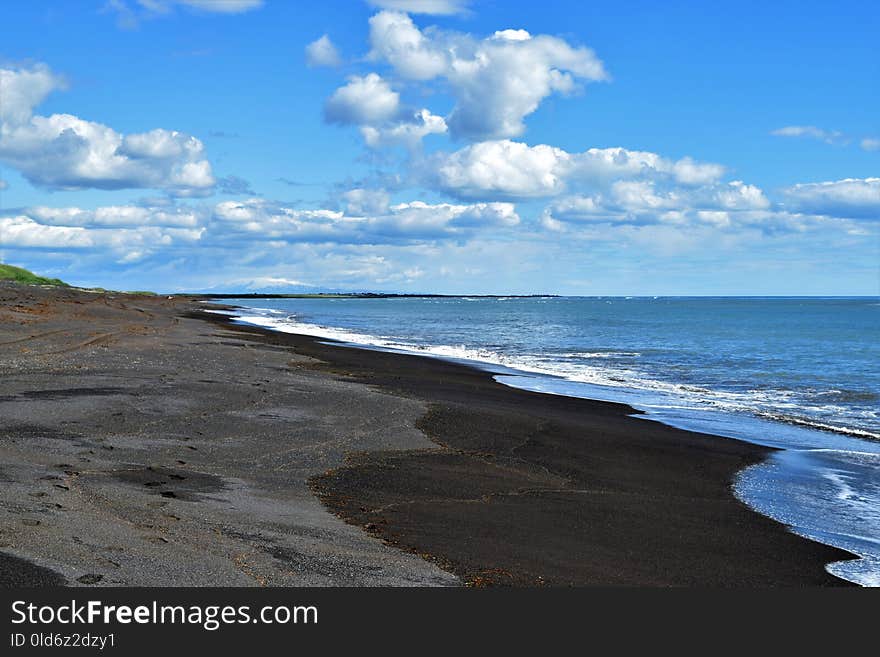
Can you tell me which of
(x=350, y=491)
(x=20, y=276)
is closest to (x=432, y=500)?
(x=350, y=491)

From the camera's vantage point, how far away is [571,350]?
61312mm

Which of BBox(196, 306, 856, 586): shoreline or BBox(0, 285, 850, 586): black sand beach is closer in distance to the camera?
BBox(0, 285, 850, 586): black sand beach

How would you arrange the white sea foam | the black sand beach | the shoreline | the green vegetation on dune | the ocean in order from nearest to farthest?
the black sand beach
the shoreline
the ocean
the white sea foam
the green vegetation on dune

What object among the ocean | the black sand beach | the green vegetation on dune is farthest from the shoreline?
the green vegetation on dune

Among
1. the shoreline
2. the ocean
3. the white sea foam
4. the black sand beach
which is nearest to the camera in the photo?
the black sand beach

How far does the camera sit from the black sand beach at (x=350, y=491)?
9.05 metres

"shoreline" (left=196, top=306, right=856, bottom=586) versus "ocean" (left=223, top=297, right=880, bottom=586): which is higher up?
"ocean" (left=223, top=297, right=880, bottom=586)

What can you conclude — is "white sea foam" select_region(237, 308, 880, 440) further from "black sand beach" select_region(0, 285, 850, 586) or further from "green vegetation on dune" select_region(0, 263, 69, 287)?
"green vegetation on dune" select_region(0, 263, 69, 287)

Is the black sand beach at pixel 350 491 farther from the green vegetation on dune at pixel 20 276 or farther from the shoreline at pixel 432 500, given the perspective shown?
the green vegetation on dune at pixel 20 276

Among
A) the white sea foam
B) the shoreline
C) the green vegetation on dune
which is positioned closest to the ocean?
the white sea foam

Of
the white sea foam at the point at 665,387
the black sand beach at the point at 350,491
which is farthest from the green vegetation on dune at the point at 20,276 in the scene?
the black sand beach at the point at 350,491

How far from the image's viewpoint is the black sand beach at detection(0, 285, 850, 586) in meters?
9.05

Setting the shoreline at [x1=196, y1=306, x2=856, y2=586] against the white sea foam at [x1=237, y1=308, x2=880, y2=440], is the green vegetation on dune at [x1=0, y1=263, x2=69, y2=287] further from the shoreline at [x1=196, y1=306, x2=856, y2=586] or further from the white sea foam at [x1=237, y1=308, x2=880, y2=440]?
the shoreline at [x1=196, y1=306, x2=856, y2=586]

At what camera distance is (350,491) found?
13508mm
